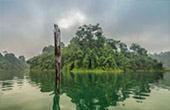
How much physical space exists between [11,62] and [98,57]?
117m

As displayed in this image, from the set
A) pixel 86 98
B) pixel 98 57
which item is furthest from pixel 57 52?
pixel 98 57

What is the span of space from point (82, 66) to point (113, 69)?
55.8ft

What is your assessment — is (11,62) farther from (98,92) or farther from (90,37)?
(98,92)

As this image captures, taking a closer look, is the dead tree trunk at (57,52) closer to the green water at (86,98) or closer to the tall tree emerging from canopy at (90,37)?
the green water at (86,98)

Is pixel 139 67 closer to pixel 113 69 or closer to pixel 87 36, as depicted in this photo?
pixel 113 69

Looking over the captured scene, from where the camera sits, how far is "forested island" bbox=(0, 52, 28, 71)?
414 ft

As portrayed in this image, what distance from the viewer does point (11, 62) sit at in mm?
→ 148750

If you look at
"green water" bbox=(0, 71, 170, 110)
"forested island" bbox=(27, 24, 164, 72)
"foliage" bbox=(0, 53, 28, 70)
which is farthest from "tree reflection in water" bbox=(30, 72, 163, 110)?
"foliage" bbox=(0, 53, 28, 70)

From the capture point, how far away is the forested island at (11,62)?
12629 cm

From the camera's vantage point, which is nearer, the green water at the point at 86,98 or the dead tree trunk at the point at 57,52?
the green water at the point at 86,98

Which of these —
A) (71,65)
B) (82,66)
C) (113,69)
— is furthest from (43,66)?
(113,69)

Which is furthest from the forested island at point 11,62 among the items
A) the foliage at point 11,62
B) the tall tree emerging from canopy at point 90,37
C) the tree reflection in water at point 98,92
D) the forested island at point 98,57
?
the tree reflection in water at point 98,92

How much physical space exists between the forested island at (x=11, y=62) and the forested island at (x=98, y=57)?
43989 millimetres

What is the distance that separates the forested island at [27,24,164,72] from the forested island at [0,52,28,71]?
4399 centimetres
